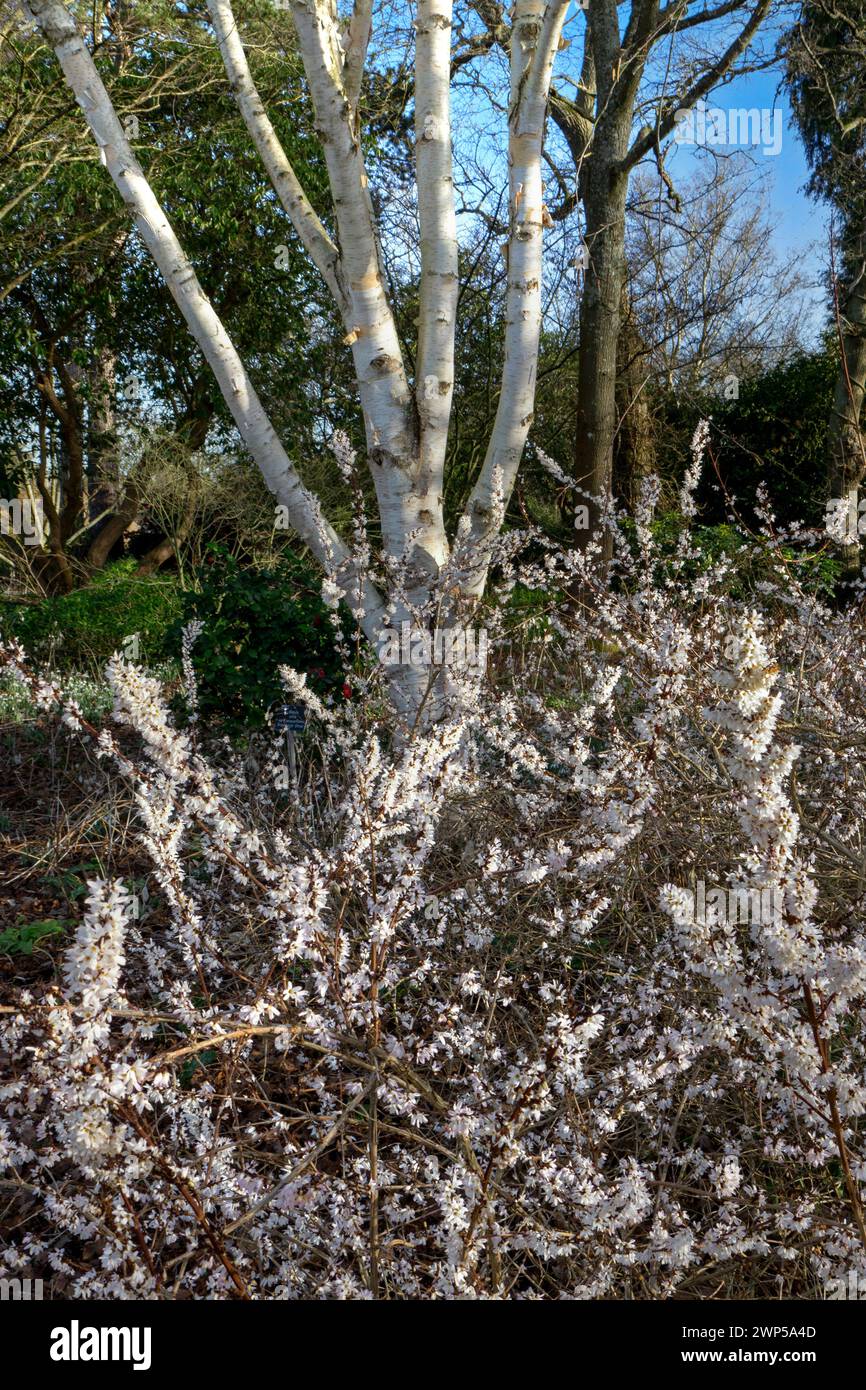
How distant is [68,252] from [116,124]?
6.06m

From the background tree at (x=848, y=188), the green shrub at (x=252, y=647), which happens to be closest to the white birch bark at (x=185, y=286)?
the green shrub at (x=252, y=647)

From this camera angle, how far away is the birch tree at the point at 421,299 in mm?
4375

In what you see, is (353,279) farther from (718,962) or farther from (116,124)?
(718,962)

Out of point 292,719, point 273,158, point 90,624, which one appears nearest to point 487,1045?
point 292,719

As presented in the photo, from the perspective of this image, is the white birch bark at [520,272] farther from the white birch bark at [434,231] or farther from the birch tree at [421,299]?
the white birch bark at [434,231]

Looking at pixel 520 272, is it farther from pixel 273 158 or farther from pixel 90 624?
pixel 90 624

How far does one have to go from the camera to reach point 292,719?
15.4 feet

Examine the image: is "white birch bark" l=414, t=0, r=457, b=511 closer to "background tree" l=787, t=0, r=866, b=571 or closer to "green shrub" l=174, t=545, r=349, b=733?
"green shrub" l=174, t=545, r=349, b=733

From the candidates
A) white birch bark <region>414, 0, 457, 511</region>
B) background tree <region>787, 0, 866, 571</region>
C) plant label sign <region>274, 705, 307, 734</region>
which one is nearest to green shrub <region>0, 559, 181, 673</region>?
plant label sign <region>274, 705, 307, 734</region>

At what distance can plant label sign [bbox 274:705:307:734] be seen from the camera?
467 centimetres

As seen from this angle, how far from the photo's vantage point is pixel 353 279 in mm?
4535

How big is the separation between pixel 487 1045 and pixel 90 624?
21.8ft

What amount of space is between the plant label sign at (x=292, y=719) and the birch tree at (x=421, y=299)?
46cm
